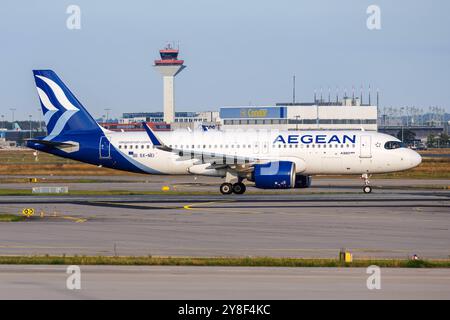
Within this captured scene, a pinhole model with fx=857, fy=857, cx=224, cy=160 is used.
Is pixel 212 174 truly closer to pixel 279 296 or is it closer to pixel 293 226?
pixel 293 226

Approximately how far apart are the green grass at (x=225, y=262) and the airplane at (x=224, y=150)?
27.4 m

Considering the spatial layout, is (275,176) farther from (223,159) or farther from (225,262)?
(225,262)

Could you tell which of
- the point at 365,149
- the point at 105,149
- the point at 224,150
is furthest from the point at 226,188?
the point at 365,149

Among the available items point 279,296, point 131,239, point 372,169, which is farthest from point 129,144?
point 279,296

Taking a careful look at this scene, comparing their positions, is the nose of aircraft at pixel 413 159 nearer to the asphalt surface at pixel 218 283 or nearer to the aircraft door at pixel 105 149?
the aircraft door at pixel 105 149

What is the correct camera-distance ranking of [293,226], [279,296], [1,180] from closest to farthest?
[279,296] → [293,226] → [1,180]

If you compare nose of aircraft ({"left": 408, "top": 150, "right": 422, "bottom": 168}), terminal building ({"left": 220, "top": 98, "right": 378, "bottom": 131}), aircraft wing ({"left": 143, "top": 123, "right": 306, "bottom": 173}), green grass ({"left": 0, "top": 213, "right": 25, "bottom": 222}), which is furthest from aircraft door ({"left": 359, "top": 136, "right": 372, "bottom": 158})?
terminal building ({"left": 220, "top": 98, "right": 378, "bottom": 131})

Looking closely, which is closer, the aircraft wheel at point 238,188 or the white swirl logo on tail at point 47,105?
the aircraft wheel at point 238,188

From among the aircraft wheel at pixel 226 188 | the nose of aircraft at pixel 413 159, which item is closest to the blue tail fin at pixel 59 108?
the aircraft wheel at pixel 226 188

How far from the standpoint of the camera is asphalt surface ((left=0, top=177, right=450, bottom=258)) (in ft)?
99.8

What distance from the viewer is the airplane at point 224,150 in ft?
187

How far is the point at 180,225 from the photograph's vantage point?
3766 cm

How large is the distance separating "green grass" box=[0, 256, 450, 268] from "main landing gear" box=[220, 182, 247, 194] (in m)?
28.8
